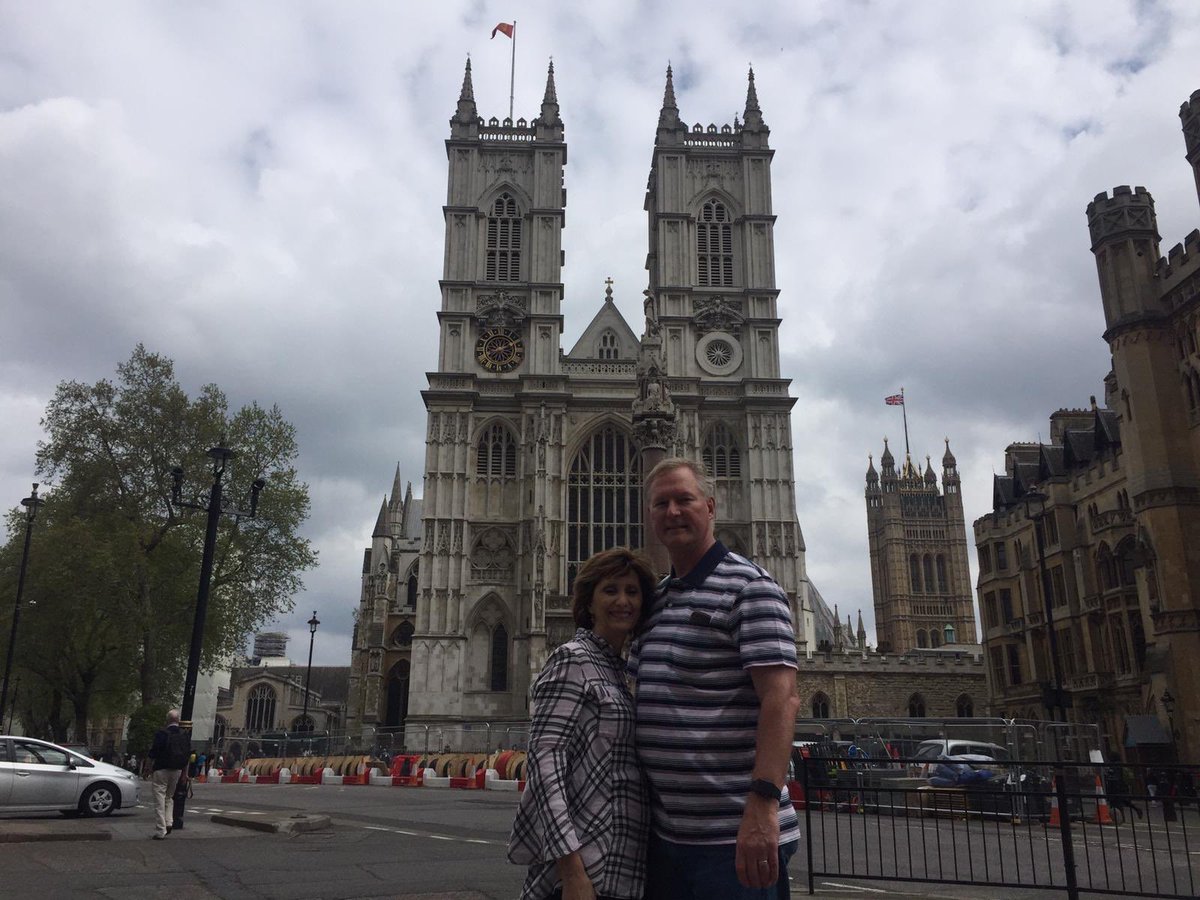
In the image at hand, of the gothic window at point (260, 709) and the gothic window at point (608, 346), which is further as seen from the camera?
the gothic window at point (260, 709)

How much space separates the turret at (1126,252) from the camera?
80.3 ft

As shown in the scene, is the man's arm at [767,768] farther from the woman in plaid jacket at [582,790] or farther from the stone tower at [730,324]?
the stone tower at [730,324]

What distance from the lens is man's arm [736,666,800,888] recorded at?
2785 millimetres

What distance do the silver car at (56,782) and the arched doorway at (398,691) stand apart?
40.9 metres

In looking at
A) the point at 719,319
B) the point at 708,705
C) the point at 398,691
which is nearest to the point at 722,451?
the point at 719,319

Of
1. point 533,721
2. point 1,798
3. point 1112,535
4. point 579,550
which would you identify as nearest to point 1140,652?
point 1112,535

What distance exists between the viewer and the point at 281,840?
10.5 meters

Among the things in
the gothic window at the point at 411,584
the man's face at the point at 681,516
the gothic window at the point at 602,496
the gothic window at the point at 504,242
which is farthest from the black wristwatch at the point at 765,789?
the gothic window at the point at 411,584

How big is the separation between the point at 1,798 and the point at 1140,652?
2648cm

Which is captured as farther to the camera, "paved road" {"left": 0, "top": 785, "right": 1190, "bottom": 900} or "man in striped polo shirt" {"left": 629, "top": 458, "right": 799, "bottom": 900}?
"paved road" {"left": 0, "top": 785, "right": 1190, "bottom": 900}

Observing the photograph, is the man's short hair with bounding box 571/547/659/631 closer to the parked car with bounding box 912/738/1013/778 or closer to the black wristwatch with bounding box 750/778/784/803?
the black wristwatch with bounding box 750/778/784/803

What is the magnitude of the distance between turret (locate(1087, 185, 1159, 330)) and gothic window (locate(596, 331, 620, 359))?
1050 inches

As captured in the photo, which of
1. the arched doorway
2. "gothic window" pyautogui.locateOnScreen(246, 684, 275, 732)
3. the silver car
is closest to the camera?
the silver car

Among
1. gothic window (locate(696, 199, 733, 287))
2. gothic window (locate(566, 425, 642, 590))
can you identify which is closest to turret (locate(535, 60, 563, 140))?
gothic window (locate(696, 199, 733, 287))
